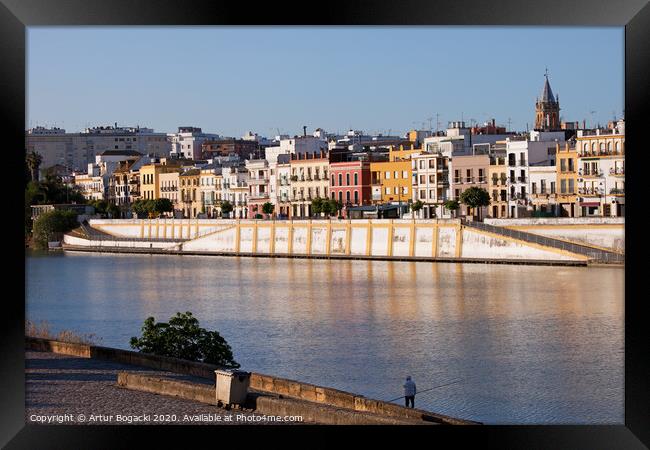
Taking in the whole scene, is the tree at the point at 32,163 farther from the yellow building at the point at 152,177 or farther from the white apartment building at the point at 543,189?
the white apartment building at the point at 543,189

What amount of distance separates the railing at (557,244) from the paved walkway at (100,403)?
620 inches

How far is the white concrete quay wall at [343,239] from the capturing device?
2488 centimetres

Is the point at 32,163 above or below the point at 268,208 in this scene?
above

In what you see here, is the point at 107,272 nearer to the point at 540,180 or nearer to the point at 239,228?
the point at 239,228

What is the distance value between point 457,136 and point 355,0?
2694 cm

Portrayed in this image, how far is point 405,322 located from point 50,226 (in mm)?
22874

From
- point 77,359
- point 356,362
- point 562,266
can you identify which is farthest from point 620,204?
point 77,359

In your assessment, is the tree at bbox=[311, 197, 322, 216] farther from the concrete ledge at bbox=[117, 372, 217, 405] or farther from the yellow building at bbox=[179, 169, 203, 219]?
the concrete ledge at bbox=[117, 372, 217, 405]

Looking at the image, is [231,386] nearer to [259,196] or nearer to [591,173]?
[591,173]

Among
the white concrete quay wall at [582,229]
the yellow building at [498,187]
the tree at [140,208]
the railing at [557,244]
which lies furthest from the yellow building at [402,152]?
the tree at [140,208]

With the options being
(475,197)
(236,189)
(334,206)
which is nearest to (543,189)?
(475,197)

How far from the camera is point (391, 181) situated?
31844 mm

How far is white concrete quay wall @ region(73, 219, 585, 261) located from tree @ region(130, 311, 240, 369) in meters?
14.9

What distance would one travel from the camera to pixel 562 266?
22.8 metres
